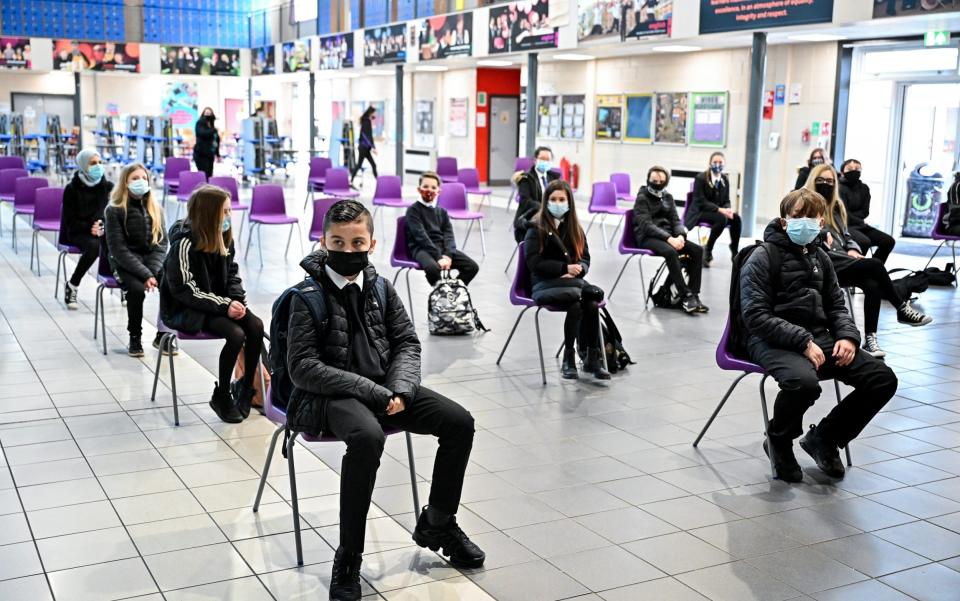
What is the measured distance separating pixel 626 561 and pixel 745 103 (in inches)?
486

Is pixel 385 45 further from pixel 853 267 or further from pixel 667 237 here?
pixel 853 267

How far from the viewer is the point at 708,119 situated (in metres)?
15.6

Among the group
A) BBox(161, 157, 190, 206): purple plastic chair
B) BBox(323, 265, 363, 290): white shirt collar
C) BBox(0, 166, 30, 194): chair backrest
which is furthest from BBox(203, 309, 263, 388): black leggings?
BBox(161, 157, 190, 206): purple plastic chair

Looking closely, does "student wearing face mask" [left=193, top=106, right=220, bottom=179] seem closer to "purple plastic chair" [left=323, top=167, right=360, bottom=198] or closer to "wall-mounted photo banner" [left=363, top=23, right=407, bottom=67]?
"wall-mounted photo banner" [left=363, top=23, right=407, bottom=67]

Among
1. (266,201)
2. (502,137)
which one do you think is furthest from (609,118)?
(266,201)

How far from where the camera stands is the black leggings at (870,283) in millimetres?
6977

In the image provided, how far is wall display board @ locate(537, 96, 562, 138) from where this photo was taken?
19578mm

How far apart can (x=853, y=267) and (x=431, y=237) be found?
3.10 m

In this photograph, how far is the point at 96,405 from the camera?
549 centimetres

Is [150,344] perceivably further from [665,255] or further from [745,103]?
[745,103]

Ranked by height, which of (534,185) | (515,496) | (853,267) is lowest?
(515,496)

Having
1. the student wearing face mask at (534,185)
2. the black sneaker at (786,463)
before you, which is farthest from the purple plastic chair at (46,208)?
the black sneaker at (786,463)

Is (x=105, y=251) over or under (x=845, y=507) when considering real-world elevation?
over

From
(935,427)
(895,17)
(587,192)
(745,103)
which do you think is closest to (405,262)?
(935,427)
